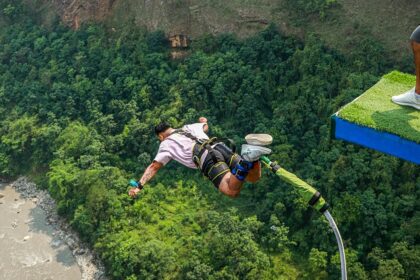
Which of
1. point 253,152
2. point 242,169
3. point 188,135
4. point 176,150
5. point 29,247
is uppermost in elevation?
point 253,152

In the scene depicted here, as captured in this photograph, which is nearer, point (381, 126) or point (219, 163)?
point (381, 126)

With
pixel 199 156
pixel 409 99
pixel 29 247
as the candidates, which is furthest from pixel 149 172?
pixel 29 247

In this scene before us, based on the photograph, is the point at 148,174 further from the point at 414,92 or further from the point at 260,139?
the point at 414,92

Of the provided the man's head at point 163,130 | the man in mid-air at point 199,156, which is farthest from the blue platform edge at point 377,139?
the man's head at point 163,130

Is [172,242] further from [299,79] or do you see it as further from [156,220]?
[299,79]

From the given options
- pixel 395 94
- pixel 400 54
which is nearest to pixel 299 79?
pixel 400 54

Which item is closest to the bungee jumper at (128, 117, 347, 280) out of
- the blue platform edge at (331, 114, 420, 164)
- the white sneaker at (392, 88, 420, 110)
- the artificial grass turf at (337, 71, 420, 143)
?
the blue platform edge at (331, 114, 420, 164)

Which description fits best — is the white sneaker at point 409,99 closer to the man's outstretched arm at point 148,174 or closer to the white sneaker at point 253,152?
the white sneaker at point 253,152
